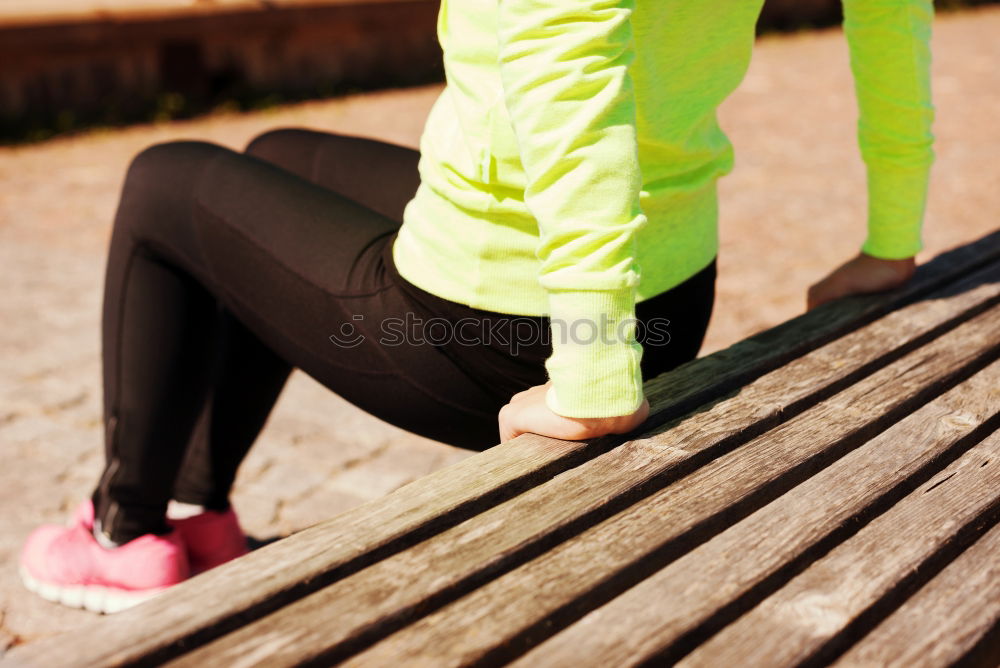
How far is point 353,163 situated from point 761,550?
127 centimetres

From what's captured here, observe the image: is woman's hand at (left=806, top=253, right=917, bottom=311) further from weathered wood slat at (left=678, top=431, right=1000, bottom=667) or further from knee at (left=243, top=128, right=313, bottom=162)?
knee at (left=243, top=128, right=313, bottom=162)

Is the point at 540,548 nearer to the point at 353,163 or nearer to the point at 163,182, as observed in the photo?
the point at 163,182

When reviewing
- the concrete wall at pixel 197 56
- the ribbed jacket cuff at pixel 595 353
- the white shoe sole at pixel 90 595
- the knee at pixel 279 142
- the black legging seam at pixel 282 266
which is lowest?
the concrete wall at pixel 197 56

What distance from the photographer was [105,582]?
2217 millimetres

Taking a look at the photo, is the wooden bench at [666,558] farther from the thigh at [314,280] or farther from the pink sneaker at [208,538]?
the pink sneaker at [208,538]

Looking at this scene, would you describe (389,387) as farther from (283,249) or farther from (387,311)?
(283,249)

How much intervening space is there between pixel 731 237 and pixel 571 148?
3.66 metres

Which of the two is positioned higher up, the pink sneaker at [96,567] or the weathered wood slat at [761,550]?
the weathered wood slat at [761,550]

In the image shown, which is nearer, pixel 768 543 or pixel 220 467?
pixel 768 543

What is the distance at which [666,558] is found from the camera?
3.89 feet

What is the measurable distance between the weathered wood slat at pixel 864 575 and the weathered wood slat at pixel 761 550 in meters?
0.02

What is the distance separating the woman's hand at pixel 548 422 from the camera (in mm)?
1367

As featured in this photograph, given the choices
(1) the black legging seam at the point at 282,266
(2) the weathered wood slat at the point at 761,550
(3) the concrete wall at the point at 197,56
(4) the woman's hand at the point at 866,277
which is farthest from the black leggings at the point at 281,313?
(3) the concrete wall at the point at 197,56

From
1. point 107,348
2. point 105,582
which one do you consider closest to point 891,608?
point 107,348
